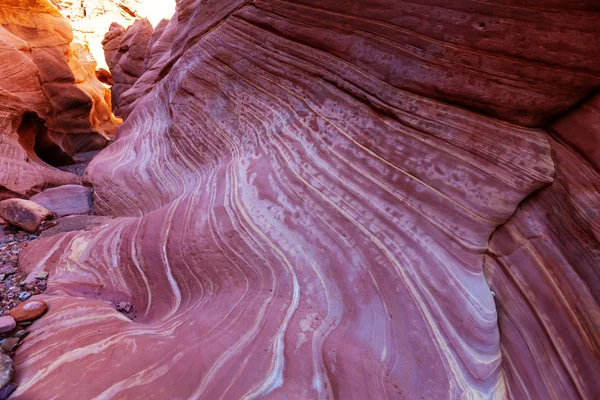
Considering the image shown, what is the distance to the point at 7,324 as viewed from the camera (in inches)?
84.6

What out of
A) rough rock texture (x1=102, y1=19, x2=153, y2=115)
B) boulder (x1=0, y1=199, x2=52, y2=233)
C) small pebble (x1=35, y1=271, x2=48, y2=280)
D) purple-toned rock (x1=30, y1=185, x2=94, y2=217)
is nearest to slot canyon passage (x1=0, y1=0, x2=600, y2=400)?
small pebble (x1=35, y1=271, x2=48, y2=280)

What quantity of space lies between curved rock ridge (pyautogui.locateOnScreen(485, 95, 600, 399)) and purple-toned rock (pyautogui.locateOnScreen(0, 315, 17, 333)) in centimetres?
329

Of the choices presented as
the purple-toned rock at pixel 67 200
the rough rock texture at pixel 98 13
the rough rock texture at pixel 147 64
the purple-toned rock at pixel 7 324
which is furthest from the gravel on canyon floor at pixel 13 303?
the rough rock texture at pixel 98 13

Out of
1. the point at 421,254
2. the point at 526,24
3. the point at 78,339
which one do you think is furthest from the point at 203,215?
the point at 526,24

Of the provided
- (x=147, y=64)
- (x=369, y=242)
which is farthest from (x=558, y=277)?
(x=147, y=64)

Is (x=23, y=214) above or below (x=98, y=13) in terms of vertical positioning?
below

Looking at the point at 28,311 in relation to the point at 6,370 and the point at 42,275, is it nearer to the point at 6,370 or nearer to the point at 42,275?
the point at 6,370

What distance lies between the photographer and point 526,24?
6.28 ft

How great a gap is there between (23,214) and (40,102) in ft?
16.5

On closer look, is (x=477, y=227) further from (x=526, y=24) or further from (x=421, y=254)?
(x=526, y=24)

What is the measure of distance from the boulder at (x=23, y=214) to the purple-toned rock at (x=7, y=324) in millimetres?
2767

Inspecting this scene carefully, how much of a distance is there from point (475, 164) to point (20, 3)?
1277 cm

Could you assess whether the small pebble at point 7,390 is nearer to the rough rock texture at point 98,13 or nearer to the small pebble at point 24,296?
the small pebble at point 24,296

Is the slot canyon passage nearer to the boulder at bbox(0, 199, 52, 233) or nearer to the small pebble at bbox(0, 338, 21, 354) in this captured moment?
the small pebble at bbox(0, 338, 21, 354)
